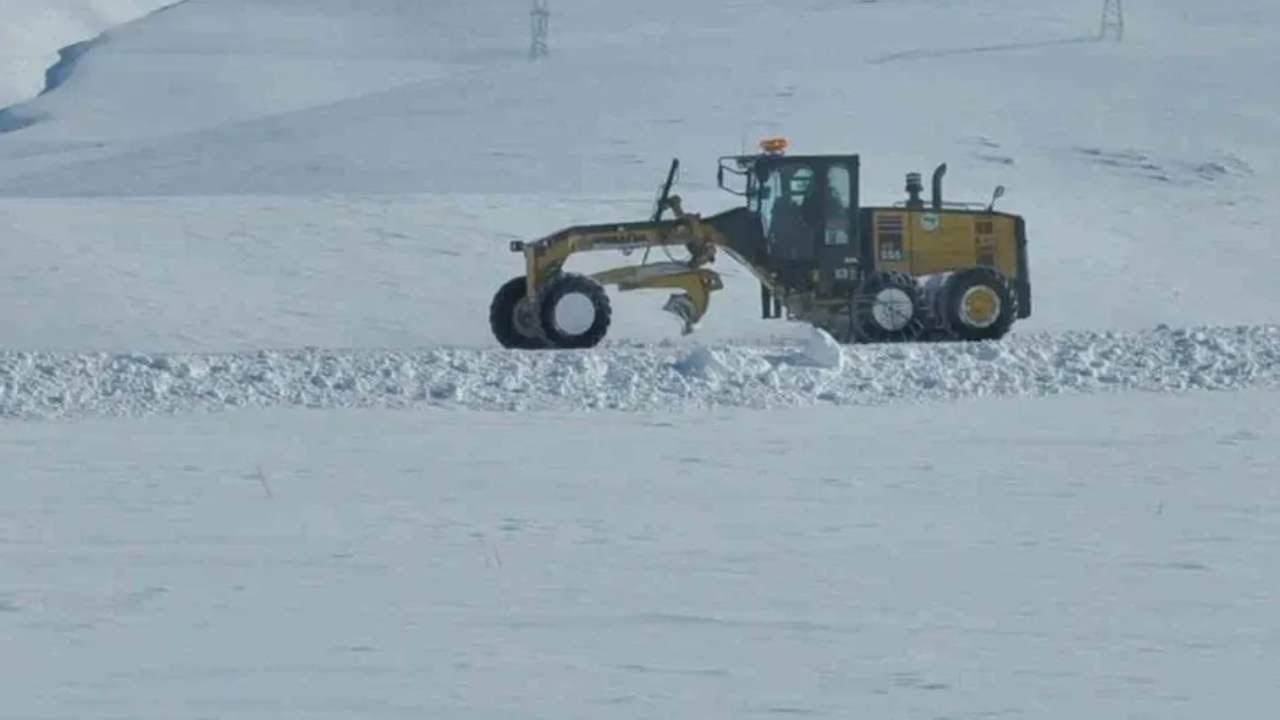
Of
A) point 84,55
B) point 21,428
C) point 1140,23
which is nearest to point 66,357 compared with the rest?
point 21,428

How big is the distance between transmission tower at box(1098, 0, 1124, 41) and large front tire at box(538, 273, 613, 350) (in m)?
31.1

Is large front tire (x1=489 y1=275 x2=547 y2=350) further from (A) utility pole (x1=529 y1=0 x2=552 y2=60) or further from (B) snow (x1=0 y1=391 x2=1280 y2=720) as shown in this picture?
(A) utility pole (x1=529 y1=0 x2=552 y2=60)

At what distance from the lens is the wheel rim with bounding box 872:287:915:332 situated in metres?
17.5

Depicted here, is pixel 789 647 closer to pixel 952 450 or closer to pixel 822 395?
pixel 952 450

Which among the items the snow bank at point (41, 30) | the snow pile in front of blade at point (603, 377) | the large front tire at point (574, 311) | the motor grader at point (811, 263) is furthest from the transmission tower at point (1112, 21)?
the snow bank at point (41, 30)

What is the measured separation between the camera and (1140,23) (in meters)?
49.5

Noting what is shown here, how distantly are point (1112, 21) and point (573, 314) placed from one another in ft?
110

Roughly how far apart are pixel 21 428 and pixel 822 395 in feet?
16.9

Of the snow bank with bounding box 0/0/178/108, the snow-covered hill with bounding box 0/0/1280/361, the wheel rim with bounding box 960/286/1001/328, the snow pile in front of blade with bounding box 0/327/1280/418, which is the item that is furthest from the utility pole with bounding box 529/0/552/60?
the snow pile in front of blade with bounding box 0/327/1280/418

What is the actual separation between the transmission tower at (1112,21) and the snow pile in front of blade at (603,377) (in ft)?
103

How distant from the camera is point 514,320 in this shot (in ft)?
59.6

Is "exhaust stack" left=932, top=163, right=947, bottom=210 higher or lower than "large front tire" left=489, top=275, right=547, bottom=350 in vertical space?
higher

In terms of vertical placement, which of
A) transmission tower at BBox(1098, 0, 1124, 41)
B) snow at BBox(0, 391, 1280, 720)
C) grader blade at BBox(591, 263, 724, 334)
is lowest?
snow at BBox(0, 391, 1280, 720)

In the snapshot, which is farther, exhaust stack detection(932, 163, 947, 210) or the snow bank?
the snow bank
